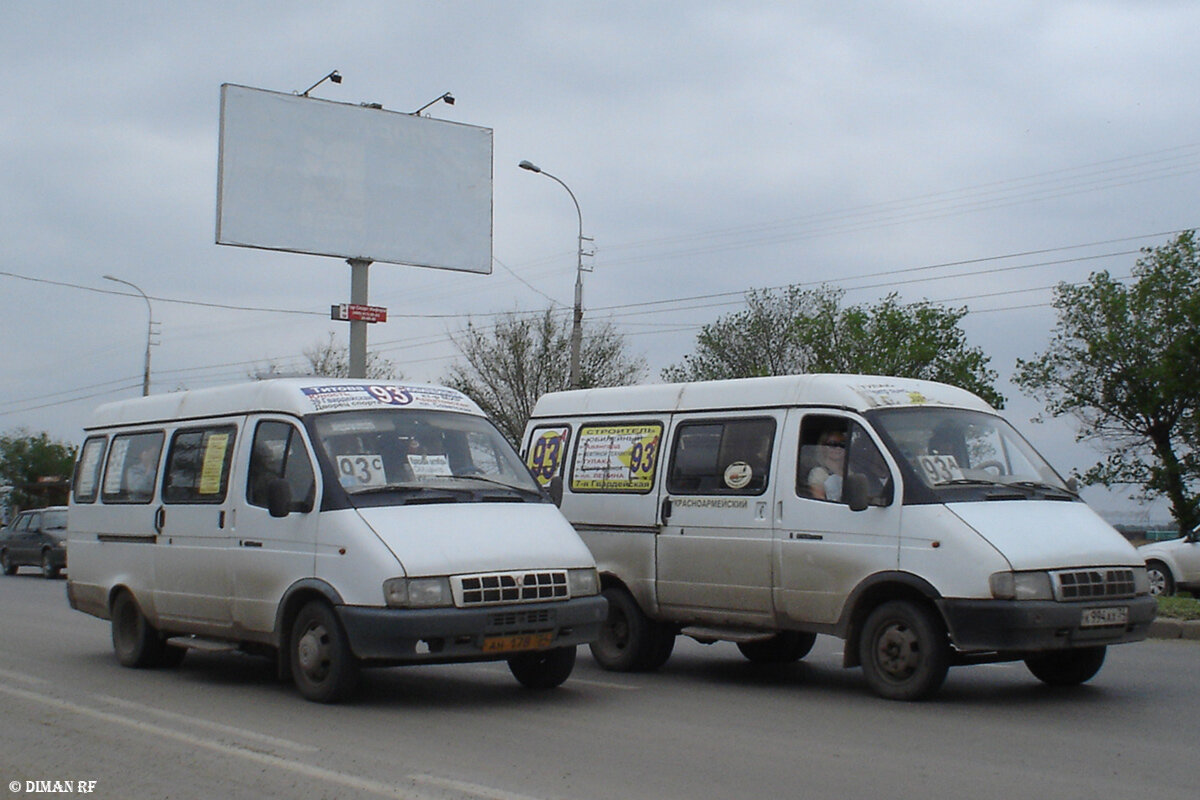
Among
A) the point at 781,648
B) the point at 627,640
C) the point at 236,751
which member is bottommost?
the point at 236,751

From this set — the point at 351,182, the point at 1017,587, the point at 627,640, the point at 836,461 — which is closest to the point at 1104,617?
the point at 1017,587

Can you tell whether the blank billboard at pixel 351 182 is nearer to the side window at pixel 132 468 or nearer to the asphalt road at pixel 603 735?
the side window at pixel 132 468

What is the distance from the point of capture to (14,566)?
31.8 meters

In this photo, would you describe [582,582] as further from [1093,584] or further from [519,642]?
[1093,584]

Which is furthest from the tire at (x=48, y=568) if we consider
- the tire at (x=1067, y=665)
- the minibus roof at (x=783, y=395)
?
the tire at (x=1067, y=665)

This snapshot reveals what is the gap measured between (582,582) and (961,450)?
2.94 metres

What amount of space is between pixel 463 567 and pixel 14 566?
2682 cm

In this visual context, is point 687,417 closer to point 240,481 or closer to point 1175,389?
point 240,481

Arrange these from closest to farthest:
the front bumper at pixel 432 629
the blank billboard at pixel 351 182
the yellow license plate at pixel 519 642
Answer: the front bumper at pixel 432 629
the yellow license plate at pixel 519 642
the blank billboard at pixel 351 182

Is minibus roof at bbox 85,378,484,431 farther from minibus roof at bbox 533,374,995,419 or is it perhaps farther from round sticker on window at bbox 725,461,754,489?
round sticker on window at bbox 725,461,754,489

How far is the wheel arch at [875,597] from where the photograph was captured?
897 cm

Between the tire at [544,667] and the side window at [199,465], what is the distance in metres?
2.66

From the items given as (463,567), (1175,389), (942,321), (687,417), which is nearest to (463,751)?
(463,567)

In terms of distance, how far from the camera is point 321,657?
8.90 metres
